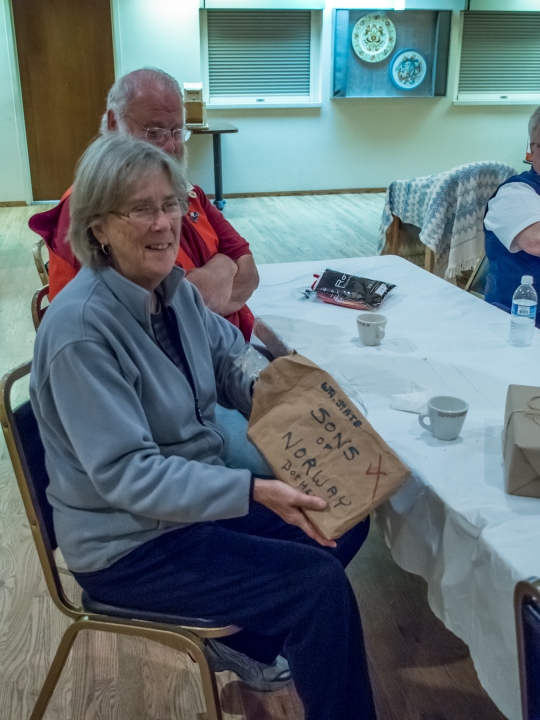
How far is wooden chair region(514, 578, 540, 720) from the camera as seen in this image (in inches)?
26.2

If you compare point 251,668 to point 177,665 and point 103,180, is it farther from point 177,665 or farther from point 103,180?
point 103,180

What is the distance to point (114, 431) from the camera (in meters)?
1.07

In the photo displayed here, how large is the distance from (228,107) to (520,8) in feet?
11.2

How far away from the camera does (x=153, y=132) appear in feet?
6.09

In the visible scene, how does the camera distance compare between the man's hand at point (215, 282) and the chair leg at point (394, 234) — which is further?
the chair leg at point (394, 234)

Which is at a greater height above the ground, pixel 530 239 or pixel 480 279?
pixel 530 239

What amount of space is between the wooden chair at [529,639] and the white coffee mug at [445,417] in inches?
21.2

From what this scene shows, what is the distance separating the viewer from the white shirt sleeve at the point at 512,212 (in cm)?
212

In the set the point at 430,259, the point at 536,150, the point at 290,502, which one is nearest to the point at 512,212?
the point at 536,150

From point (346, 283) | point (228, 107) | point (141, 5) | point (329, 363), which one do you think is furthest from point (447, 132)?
point (329, 363)

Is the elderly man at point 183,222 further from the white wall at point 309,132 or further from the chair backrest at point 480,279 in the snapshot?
the white wall at point 309,132

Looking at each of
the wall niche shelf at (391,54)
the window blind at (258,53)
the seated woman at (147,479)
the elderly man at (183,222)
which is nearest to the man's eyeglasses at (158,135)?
the elderly man at (183,222)

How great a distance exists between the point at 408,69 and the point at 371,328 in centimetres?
682

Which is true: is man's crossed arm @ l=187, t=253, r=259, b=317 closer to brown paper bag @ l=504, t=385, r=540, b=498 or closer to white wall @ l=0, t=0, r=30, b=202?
brown paper bag @ l=504, t=385, r=540, b=498
